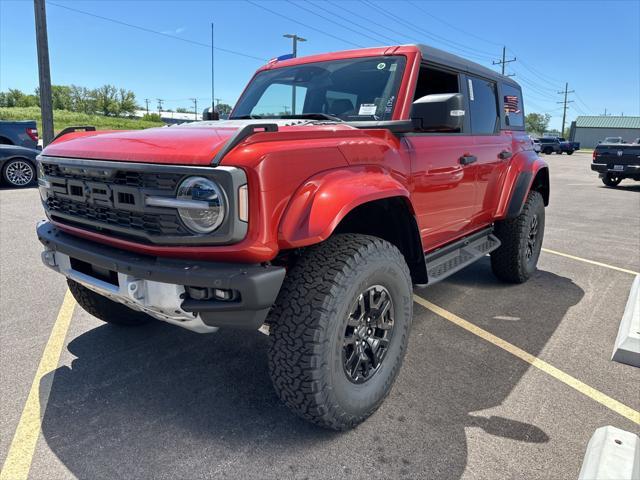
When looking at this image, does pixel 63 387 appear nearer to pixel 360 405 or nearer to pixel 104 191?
pixel 104 191

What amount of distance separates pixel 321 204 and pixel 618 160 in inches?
629

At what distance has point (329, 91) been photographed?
330cm

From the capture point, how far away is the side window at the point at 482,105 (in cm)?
391

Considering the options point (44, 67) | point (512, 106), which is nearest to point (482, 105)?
point (512, 106)

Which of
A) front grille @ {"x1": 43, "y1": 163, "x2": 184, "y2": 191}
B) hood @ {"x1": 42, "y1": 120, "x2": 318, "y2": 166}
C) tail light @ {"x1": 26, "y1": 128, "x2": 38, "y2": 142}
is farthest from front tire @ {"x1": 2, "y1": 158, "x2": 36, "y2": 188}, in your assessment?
front grille @ {"x1": 43, "y1": 163, "x2": 184, "y2": 191}

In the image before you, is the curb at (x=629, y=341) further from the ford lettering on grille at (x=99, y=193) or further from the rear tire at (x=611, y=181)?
the rear tire at (x=611, y=181)

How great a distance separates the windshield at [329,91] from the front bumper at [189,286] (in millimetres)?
1441

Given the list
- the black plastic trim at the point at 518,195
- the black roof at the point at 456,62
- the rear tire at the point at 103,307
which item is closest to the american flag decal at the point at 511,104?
the black roof at the point at 456,62

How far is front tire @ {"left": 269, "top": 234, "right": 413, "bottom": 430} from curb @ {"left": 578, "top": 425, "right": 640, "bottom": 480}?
970 mm

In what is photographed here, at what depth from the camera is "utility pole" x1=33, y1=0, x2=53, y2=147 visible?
1347 cm

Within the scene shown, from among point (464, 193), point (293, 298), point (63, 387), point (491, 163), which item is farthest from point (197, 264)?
point (491, 163)

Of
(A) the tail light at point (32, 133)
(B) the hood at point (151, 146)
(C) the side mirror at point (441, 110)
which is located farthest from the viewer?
(A) the tail light at point (32, 133)

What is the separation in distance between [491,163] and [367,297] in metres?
2.19

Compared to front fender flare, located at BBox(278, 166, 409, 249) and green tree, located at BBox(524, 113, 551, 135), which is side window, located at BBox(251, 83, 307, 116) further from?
green tree, located at BBox(524, 113, 551, 135)
